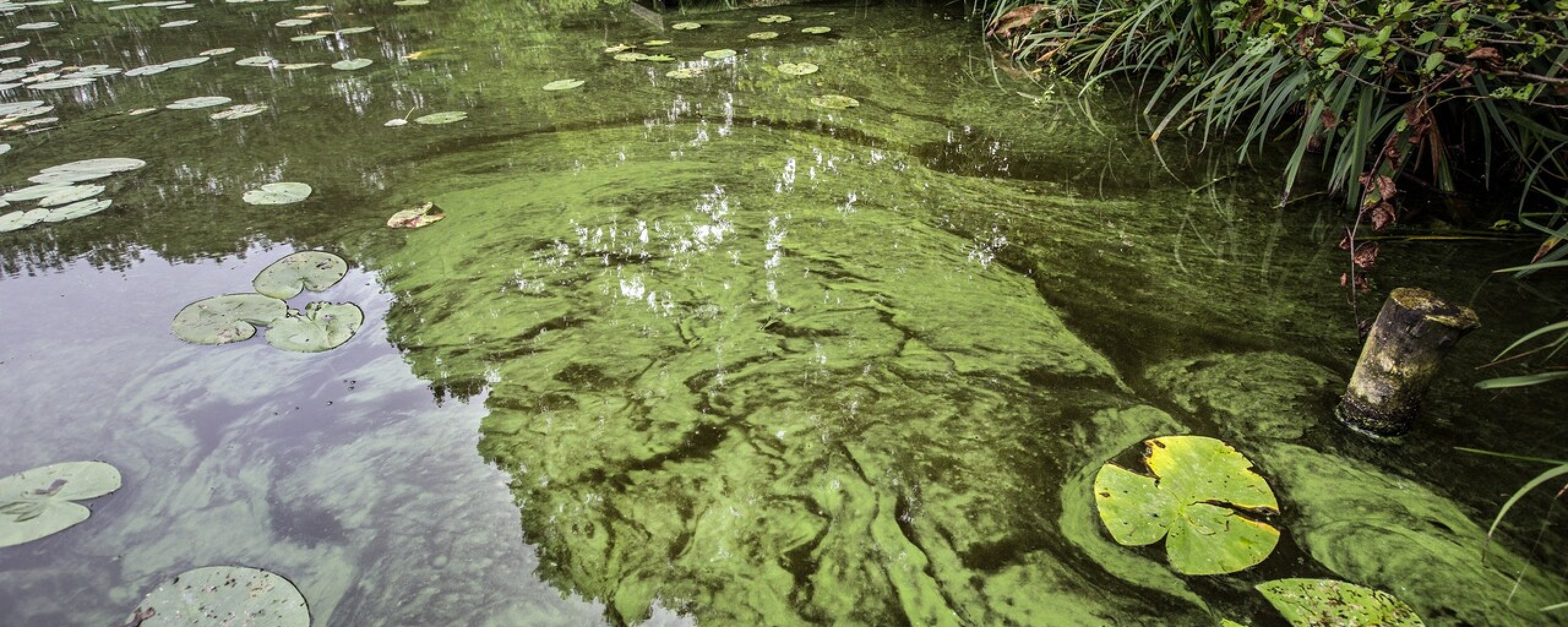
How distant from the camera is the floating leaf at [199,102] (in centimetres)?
287

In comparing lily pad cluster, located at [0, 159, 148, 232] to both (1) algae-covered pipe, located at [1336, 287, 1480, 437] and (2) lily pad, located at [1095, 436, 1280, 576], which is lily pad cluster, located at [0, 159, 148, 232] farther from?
(1) algae-covered pipe, located at [1336, 287, 1480, 437]

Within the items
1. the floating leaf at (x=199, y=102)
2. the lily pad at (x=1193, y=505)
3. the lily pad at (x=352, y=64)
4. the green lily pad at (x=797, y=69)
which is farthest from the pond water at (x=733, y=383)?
the lily pad at (x=352, y=64)

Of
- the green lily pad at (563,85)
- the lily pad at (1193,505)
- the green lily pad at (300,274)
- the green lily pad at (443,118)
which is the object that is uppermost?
the green lily pad at (563,85)

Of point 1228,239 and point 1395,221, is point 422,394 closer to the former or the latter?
point 1228,239

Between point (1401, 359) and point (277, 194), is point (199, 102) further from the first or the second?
point (1401, 359)

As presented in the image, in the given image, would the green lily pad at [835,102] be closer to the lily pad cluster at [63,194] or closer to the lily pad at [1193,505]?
the lily pad at [1193,505]

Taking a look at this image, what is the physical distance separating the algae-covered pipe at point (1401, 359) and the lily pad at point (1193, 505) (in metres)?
0.23

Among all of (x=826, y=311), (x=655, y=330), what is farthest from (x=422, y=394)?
(x=826, y=311)

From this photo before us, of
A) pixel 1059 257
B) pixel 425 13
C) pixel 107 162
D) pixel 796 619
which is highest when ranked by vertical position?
pixel 425 13

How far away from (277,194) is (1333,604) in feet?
8.23

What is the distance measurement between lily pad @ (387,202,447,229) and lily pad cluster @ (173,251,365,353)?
0.87ft

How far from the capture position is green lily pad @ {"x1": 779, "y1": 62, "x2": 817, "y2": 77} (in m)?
3.16

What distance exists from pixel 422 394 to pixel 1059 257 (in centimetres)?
138

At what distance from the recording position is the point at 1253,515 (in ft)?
3.27
